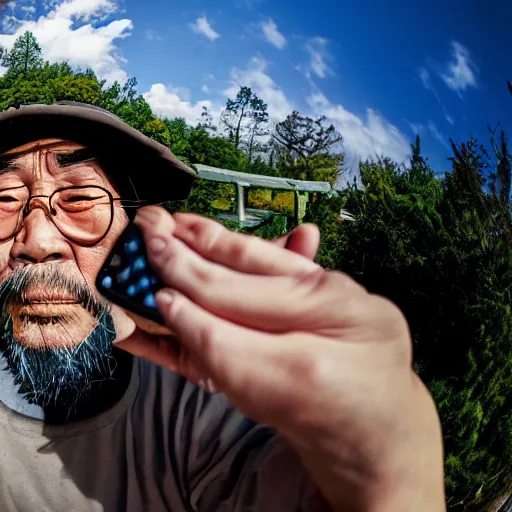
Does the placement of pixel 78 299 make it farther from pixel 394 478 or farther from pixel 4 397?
pixel 394 478

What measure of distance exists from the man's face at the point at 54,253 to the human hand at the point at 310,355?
0.29m

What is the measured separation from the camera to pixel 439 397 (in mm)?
1655

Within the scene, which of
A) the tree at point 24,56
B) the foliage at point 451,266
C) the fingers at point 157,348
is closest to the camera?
the fingers at point 157,348

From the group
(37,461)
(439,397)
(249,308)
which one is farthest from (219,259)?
(439,397)

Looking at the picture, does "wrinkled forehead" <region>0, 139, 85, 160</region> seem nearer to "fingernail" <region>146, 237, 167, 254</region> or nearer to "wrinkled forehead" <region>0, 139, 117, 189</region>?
"wrinkled forehead" <region>0, 139, 117, 189</region>

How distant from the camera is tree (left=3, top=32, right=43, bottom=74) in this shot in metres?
1.16

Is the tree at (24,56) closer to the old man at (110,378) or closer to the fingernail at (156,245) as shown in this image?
the old man at (110,378)

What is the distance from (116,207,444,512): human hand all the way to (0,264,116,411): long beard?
298 mm

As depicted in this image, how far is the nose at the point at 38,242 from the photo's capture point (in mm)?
713

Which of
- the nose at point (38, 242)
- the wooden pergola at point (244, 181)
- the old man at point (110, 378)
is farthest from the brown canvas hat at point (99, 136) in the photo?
the wooden pergola at point (244, 181)

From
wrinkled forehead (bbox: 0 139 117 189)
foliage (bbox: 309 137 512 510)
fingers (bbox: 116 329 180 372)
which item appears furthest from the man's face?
foliage (bbox: 309 137 512 510)

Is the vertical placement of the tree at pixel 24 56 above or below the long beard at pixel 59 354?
above

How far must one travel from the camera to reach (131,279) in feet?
1.86

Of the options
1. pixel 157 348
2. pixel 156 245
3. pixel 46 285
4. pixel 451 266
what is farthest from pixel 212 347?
pixel 451 266
